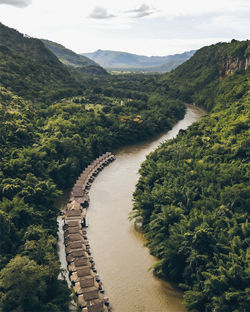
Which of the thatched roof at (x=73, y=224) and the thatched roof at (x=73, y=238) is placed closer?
the thatched roof at (x=73, y=238)

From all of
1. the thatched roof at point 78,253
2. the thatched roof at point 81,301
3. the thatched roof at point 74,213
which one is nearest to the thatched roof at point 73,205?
the thatched roof at point 74,213

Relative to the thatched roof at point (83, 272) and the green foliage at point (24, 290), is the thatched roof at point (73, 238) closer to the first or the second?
the thatched roof at point (83, 272)

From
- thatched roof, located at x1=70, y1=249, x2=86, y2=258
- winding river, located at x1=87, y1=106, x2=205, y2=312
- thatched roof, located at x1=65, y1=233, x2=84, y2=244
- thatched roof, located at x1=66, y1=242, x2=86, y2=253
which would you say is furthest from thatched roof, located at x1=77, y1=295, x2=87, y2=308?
thatched roof, located at x1=65, y1=233, x2=84, y2=244

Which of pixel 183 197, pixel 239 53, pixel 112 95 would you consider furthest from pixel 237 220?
pixel 239 53

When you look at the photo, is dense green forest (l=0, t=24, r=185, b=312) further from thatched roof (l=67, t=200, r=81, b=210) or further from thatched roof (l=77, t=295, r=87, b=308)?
thatched roof (l=67, t=200, r=81, b=210)

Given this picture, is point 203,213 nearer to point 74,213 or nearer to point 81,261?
point 81,261

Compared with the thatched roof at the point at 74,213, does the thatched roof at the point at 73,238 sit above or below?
below
